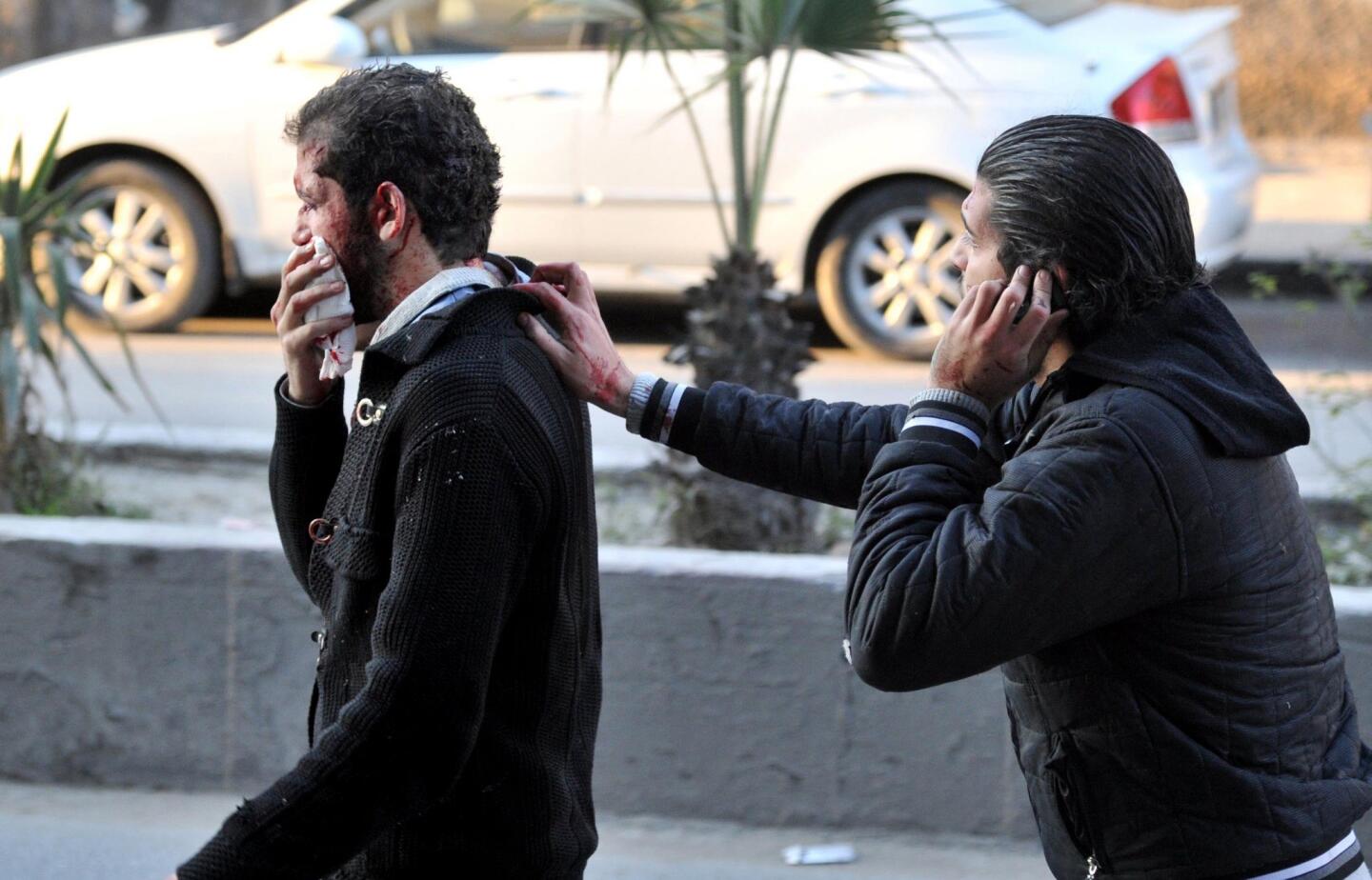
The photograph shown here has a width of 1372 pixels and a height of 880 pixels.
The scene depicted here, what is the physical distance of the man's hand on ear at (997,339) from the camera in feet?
6.09

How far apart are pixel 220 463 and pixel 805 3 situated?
8.12 ft

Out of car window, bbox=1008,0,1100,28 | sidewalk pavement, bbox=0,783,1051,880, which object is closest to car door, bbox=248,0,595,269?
car window, bbox=1008,0,1100,28

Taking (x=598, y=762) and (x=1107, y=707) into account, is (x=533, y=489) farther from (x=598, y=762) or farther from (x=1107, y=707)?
(x=598, y=762)

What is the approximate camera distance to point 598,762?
384 cm

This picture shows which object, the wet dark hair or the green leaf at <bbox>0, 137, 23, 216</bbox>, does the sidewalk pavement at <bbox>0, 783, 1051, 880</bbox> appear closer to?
the green leaf at <bbox>0, 137, 23, 216</bbox>

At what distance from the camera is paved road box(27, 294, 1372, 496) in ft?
19.4

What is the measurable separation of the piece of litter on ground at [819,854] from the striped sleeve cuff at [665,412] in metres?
1.62

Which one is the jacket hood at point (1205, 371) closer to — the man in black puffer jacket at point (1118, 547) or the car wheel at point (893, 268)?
the man in black puffer jacket at point (1118, 547)

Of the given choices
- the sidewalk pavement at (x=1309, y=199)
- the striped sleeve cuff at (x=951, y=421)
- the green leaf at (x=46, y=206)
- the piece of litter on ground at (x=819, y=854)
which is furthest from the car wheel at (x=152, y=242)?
the striped sleeve cuff at (x=951, y=421)

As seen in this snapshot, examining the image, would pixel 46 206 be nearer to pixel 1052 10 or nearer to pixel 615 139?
pixel 615 139

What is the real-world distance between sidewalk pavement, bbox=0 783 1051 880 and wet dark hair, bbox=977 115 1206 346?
6.83 ft

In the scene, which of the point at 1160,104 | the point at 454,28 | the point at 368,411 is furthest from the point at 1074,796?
the point at 454,28

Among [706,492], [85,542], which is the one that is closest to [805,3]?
[706,492]

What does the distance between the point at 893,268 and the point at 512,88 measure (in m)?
1.88
